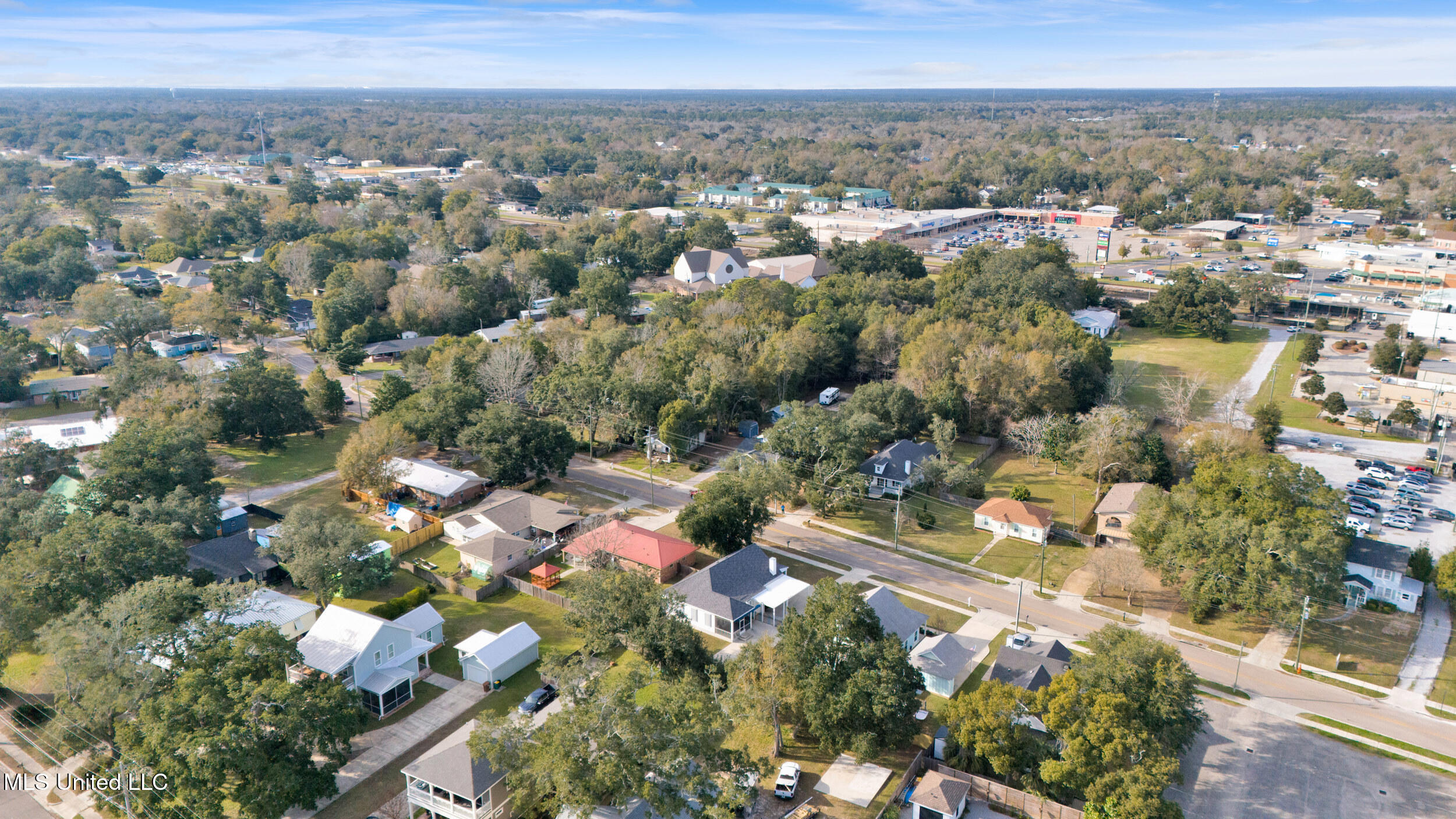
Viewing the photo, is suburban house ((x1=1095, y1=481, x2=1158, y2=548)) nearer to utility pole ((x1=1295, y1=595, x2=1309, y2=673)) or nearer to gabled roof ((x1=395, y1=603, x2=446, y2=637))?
utility pole ((x1=1295, y1=595, x2=1309, y2=673))

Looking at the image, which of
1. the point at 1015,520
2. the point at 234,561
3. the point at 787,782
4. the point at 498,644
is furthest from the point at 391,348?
the point at 787,782

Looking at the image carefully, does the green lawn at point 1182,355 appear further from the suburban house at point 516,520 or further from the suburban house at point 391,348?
the suburban house at point 391,348

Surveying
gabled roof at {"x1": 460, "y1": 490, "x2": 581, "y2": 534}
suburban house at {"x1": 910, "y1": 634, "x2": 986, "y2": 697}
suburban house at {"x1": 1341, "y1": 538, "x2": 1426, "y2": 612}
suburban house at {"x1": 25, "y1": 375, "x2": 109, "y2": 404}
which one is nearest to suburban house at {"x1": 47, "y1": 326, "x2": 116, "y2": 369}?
suburban house at {"x1": 25, "y1": 375, "x2": 109, "y2": 404}

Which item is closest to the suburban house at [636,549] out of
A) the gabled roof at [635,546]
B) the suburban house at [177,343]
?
the gabled roof at [635,546]

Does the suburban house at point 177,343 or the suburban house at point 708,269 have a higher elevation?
the suburban house at point 708,269

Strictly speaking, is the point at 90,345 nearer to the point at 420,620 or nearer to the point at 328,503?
the point at 328,503
